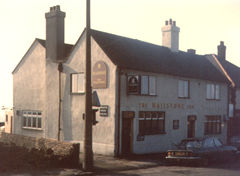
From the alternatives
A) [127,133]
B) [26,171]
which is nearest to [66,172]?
[26,171]

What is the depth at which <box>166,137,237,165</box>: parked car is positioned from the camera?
17.2 m

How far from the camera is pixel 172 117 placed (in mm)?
24672

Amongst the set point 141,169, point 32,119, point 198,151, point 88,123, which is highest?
point 88,123

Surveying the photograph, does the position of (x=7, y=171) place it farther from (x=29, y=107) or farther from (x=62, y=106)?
(x=29, y=107)

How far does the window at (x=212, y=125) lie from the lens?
28.8 meters

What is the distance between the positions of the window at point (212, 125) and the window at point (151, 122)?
6.51 metres

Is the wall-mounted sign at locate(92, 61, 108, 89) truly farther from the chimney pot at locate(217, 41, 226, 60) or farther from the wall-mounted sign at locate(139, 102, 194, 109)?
the chimney pot at locate(217, 41, 226, 60)

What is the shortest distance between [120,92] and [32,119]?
30.8 feet

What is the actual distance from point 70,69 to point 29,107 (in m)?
6.02

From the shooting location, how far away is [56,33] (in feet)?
81.0

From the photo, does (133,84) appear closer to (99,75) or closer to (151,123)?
(99,75)

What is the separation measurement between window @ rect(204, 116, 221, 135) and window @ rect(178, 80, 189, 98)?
13.2 ft

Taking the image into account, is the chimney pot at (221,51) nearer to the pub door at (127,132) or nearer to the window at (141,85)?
the window at (141,85)

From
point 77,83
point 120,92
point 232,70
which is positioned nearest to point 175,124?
point 120,92
